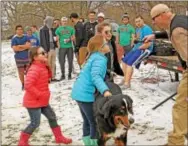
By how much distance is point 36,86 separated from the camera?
481 centimetres

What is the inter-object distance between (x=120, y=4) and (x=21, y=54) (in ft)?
39.6

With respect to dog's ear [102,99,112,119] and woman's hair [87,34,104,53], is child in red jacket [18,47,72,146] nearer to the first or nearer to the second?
woman's hair [87,34,104,53]

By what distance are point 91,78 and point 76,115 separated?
213 centimetres

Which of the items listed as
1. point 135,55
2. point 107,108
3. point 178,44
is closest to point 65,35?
point 135,55

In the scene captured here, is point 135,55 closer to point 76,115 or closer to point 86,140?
point 76,115

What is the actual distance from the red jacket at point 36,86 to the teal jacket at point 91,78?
0.50 meters

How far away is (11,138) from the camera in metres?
5.37

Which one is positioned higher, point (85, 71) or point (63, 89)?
point (85, 71)

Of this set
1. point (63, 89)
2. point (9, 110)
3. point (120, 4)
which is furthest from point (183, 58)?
point (120, 4)

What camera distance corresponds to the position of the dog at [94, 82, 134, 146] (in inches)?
161

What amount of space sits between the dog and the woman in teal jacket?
16 cm

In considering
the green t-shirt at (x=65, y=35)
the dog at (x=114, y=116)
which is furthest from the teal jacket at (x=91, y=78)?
the green t-shirt at (x=65, y=35)

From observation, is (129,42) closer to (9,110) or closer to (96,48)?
(9,110)

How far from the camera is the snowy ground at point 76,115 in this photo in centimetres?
522
